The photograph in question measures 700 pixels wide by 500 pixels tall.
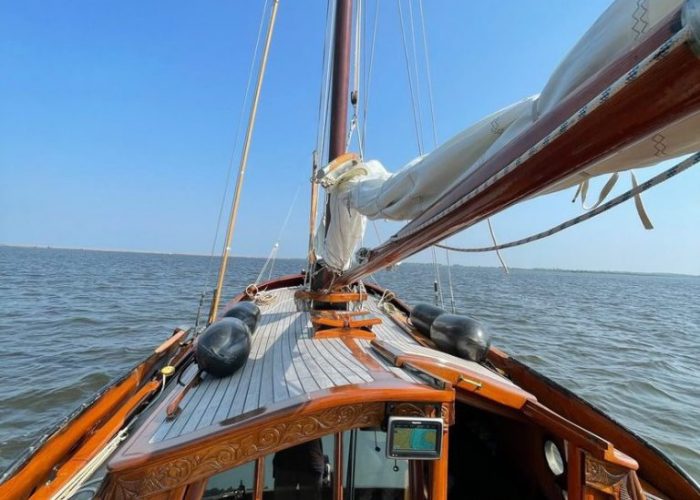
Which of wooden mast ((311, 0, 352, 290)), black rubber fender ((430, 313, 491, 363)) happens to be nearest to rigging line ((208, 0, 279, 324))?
wooden mast ((311, 0, 352, 290))

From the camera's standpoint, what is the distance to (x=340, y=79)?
18.9 feet

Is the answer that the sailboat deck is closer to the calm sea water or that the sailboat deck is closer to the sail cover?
the sail cover

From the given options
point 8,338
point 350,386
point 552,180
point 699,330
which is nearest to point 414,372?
point 350,386

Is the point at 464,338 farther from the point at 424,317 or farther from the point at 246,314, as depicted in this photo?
the point at 246,314

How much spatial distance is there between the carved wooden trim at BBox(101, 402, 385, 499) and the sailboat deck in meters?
0.17

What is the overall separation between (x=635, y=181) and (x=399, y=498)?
2694 millimetres

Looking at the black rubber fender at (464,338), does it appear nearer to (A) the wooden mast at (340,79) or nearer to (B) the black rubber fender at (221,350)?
(B) the black rubber fender at (221,350)

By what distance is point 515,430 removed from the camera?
10.00ft

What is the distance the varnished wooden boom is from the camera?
2.44ft

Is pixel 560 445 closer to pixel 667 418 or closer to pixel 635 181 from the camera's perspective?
pixel 635 181

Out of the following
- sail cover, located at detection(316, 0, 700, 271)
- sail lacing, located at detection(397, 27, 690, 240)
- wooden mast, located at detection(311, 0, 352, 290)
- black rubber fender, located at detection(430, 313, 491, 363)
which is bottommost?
black rubber fender, located at detection(430, 313, 491, 363)

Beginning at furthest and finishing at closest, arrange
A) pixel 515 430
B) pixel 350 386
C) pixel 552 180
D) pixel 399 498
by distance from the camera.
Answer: pixel 515 430 → pixel 399 498 → pixel 350 386 → pixel 552 180

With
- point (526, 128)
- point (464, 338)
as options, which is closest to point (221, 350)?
point (464, 338)

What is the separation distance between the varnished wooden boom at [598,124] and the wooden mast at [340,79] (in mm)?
4369
